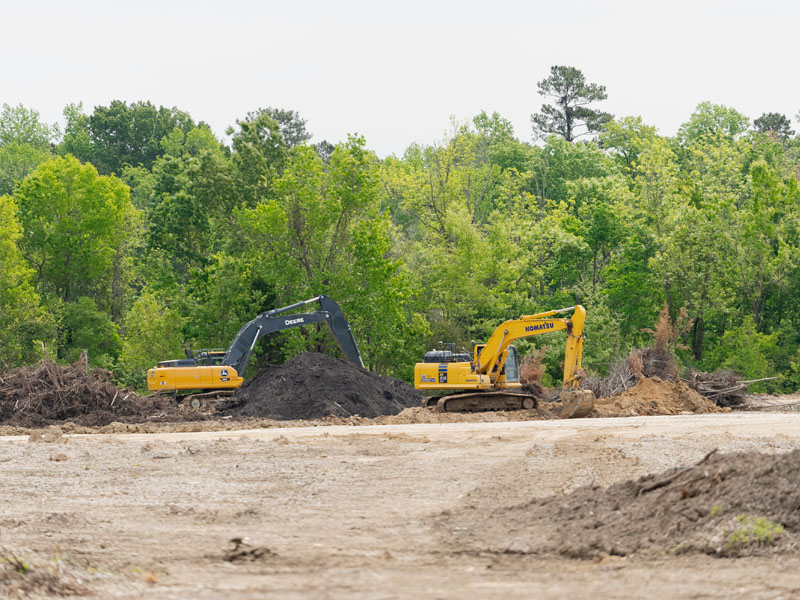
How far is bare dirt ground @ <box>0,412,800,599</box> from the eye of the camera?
802 cm

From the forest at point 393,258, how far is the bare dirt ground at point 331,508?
1851 cm

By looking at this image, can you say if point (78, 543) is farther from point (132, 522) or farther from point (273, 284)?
point (273, 284)

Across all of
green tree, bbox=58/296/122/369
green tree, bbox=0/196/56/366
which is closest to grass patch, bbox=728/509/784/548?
green tree, bbox=0/196/56/366

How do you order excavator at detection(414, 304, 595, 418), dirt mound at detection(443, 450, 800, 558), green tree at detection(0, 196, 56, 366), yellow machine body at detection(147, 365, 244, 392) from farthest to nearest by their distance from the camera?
green tree at detection(0, 196, 56, 366) < yellow machine body at detection(147, 365, 244, 392) < excavator at detection(414, 304, 595, 418) < dirt mound at detection(443, 450, 800, 558)

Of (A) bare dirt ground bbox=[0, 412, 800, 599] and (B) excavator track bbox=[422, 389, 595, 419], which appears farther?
(B) excavator track bbox=[422, 389, 595, 419]

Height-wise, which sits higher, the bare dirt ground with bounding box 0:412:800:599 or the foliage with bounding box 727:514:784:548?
the foliage with bounding box 727:514:784:548

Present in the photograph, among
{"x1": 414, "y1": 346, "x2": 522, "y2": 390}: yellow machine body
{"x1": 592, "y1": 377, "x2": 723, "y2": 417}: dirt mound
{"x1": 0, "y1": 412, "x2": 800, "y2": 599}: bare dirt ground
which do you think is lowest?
{"x1": 592, "y1": 377, "x2": 723, "y2": 417}: dirt mound

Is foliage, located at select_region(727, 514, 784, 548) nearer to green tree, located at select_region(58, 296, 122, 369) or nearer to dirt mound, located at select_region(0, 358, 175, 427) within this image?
dirt mound, located at select_region(0, 358, 175, 427)

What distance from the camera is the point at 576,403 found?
86.1ft

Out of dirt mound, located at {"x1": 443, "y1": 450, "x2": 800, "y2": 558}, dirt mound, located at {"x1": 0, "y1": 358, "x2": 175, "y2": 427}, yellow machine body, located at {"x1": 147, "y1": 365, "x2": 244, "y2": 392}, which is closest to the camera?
dirt mound, located at {"x1": 443, "y1": 450, "x2": 800, "y2": 558}

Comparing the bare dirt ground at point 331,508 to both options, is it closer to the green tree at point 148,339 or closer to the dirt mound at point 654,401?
the dirt mound at point 654,401

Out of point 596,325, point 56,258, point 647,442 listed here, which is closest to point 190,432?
point 647,442

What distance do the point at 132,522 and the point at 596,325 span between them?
118 ft

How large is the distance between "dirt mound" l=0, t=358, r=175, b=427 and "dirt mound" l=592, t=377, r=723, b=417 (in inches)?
501
